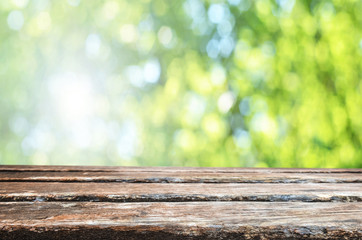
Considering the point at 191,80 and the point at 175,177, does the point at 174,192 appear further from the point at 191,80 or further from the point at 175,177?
the point at 191,80

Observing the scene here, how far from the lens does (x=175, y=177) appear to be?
30.1 inches

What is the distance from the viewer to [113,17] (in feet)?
9.74

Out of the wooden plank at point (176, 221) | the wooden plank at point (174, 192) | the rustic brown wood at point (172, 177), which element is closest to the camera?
the wooden plank at point (176, 221)

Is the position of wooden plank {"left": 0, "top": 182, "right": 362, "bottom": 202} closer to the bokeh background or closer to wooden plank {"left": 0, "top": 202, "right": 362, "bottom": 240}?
wooden plank {"left": 0, "top": 202, "right": 362, "bottom": 240}

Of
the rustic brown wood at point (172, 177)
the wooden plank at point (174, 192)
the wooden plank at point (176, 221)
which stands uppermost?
the wooden plank at point (176, 221)

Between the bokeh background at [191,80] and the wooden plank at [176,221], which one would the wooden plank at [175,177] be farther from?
the bokeh background at [191,80]

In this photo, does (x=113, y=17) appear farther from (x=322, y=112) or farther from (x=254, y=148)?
(x=322, y=112)

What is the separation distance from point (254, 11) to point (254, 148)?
3.49 feet

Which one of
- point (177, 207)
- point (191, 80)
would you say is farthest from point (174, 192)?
point (191, 80)

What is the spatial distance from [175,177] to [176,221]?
36 cm

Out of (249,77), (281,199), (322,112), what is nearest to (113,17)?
(249,77)

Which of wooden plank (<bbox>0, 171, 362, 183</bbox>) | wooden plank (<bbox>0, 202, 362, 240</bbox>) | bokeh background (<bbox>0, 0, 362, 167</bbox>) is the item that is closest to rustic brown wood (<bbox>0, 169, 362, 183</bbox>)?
wooden plank (<bbox>0, 171, 362, 183</bbox>)

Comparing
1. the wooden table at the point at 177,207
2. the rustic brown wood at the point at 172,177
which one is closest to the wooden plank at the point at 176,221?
the wooden table at the point at 177,207

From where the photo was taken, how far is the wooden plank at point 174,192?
0.54m
